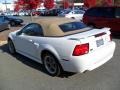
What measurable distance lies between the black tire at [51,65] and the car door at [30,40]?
426 millimetres

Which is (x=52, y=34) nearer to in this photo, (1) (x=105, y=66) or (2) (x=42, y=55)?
(2) (x=42, y=55)

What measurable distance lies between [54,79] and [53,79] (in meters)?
0.03

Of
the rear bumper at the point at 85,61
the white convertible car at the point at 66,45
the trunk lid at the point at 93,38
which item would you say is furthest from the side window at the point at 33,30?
the rear bumper at the point at 85,61

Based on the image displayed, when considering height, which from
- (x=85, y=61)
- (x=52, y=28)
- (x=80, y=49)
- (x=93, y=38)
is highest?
(x=52, y=28)

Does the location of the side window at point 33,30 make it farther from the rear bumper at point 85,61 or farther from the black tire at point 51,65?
the rear bumper at point 85,61

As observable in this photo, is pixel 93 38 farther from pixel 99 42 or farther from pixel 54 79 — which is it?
pixel 54 79

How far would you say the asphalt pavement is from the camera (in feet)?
18.5

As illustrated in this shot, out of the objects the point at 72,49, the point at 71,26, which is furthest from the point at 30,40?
the point at 72,49

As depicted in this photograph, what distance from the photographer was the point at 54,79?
6168 mm

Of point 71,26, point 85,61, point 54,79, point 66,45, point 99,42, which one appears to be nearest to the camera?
point 85,61

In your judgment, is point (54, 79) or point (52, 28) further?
point (52, 28)

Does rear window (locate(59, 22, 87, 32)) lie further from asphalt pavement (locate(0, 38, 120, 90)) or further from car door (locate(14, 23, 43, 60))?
asphalt pavement (locate(0, 38, 120, 90))

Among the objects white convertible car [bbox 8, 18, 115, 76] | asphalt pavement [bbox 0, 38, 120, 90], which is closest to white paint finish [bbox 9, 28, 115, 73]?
white convertible car [bbox 8, 18, 115, 76]

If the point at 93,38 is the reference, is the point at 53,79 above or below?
below
